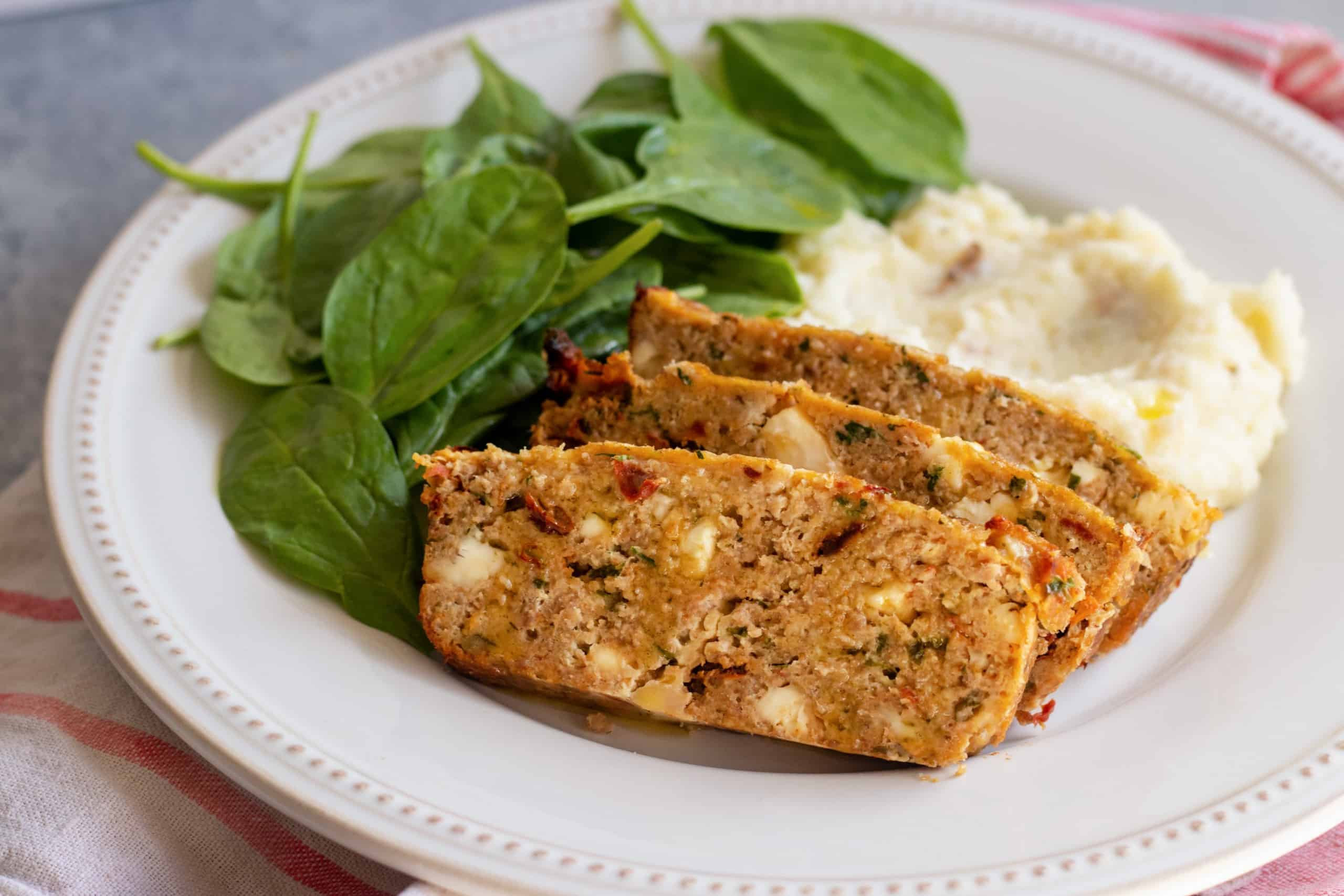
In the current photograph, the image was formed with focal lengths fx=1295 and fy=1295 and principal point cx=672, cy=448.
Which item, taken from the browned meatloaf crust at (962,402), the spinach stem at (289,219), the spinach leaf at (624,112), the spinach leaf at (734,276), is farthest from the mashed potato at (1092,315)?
the spinach stem at (289,219)

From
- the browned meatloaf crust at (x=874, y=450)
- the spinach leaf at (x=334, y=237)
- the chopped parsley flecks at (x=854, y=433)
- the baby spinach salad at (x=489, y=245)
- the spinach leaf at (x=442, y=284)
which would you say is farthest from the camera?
the spinach leaf at (x=334, y=237)

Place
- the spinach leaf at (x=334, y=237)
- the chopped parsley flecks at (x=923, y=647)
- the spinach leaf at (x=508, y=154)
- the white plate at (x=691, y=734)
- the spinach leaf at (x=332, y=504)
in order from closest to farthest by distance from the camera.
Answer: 1. the white plate at (x=691, y=734)
2. the chopped parsley flecks at (x=923, y=647)
3. the spinach leaf at (x=332, y=504)
4. the spinach leaf at (x=334, y=237)
5. the spinach leaf at (x=508, y=154)

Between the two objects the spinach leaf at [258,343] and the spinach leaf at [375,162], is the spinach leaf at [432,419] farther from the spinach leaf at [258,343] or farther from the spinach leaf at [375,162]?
the spinach leaf at [375,162]

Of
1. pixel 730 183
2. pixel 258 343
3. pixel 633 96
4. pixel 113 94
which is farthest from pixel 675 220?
pixel 113 94

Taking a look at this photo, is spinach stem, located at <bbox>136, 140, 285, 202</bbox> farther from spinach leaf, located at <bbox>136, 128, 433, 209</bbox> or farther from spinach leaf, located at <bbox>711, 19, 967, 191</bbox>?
spinach leaf, located at <bbox>711, 19, 967, 191</bbox>

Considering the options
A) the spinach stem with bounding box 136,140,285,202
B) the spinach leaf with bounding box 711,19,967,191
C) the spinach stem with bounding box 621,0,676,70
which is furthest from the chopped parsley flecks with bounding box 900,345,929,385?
the spinach stem with bounding box 136,140,285,202
